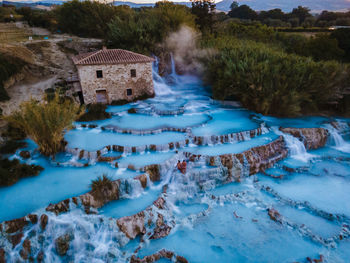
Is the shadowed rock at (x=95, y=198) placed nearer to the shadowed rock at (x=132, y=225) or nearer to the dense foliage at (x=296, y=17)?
the shadowed rock at (x=132, y=225)

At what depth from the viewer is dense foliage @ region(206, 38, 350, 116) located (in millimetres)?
16953

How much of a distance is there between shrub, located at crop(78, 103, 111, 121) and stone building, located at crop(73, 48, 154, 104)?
2.01 metres

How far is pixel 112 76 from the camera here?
1914 cm

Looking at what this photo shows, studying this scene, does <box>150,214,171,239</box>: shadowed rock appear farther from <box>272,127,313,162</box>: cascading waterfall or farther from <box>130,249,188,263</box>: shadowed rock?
<box>272,127,313,162</box>: cascading waterfall

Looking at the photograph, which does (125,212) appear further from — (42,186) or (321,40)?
(321,40)

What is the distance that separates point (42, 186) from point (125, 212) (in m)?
3.93

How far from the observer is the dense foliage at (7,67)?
54.8 ft

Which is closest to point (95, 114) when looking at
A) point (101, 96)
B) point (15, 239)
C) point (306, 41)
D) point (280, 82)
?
point (101, 96)

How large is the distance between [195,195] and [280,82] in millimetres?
10688

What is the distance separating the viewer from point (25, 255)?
26.8 feet

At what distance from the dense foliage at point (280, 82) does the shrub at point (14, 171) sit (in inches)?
541

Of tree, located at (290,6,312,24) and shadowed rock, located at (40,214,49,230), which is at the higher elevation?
tree, located at (290,6,312,24)

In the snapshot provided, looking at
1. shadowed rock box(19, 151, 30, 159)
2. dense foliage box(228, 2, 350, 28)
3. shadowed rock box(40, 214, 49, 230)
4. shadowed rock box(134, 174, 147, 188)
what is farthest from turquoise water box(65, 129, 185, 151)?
dense foliage box(228, 2, 350, 28)

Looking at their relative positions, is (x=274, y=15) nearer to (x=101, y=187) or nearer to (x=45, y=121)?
(x=45, y=121)
